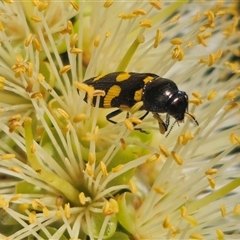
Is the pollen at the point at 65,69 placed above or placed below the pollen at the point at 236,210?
above

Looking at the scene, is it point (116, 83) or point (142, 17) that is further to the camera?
point (142, 17)

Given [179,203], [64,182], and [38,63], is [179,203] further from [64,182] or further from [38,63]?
[38,63]

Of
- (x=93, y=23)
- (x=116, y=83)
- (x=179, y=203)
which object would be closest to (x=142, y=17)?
(x=93, y=23)

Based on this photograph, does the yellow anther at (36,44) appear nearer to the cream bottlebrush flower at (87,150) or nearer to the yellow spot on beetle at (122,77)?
the cream bottlebrush flower at (87,150)

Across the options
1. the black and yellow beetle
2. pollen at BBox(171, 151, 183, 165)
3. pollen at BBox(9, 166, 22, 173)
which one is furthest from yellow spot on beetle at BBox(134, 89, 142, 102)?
pollen at BBox(9, 166, 22, 173)

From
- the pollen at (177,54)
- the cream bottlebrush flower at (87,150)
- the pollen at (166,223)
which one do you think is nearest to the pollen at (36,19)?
the cream bottlebrush flower at (87,150)

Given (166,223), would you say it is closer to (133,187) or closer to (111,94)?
(133,187)
